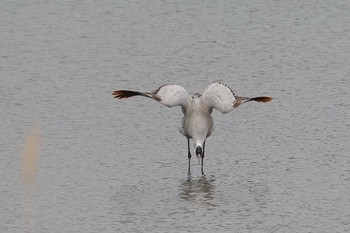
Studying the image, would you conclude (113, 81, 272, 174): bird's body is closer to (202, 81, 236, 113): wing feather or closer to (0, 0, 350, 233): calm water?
(202, 81, 236, 113): wing feather

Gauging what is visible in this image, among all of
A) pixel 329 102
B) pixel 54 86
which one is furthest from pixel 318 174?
pixel 54 86

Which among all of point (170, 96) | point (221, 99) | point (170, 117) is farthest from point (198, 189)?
point (170, 117)

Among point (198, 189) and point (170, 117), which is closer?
point (198, 189)

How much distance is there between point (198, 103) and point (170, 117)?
2.68m

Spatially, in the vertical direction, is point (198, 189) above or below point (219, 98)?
below

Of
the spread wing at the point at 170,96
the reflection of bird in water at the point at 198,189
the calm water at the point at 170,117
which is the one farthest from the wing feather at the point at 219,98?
the reflection of bird in water at the point at 198,189

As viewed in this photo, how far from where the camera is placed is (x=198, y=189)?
18.8 meters

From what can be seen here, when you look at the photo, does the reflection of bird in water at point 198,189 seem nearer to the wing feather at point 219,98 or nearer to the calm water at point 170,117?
the calm water at point 170,117

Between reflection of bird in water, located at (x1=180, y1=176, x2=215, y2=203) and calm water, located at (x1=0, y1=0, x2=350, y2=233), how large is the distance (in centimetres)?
3

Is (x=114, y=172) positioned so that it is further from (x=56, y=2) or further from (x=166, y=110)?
(x=56, y=2)

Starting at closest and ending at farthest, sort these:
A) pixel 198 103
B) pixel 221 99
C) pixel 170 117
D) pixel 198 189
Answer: pixel 198 189 < pixel 221 99 < pixel 198 103 < pixel 170 117

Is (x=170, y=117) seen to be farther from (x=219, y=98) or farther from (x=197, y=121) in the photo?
(x=219, y=98)

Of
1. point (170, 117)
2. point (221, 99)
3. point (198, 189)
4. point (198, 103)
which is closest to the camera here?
point (198, 189)

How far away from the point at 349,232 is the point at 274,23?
14365 mm
